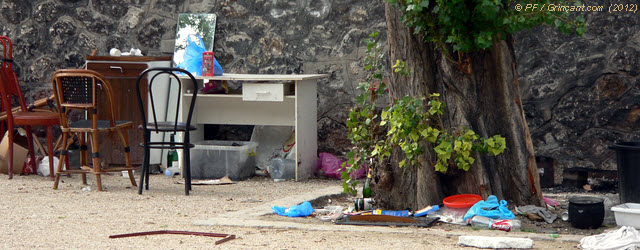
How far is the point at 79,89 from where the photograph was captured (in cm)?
634

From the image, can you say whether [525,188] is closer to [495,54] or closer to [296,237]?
[495,54]

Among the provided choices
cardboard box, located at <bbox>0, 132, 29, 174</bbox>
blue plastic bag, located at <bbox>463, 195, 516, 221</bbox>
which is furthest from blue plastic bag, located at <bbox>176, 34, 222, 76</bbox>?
blue plastic bag, located at <bbox>463, 195, 516, 221</bbox>

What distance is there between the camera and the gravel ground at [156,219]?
14.1 feet

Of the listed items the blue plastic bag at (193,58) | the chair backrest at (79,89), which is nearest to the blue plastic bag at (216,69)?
the blue plastic bag at (193,58)

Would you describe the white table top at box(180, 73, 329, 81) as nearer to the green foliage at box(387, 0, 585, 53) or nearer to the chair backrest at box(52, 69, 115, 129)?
the chair backrest at box(52, 69, 115, 129)

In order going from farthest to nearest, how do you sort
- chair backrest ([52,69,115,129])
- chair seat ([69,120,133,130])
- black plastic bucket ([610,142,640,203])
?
chair seat ([69,120,133,130]) → chair backrest ([52,69,115,129]) → black plastic bucket ([610,142,640,203])

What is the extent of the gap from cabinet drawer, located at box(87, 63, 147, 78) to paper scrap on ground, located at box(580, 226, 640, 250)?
14.7 ft

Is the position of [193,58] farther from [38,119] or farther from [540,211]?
[540,211]

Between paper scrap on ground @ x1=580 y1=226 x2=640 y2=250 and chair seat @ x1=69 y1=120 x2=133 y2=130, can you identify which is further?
chair seat @ x1=69 y1=120 x2=133 y2=130

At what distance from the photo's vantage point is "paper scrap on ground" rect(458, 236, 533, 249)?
4.10 meters

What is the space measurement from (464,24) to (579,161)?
2538 mm

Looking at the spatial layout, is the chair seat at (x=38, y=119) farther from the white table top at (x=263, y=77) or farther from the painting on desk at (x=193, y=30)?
the painting on desk at (x=193, y=30)

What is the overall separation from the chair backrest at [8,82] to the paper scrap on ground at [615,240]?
5034 millimetres

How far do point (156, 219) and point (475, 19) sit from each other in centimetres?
223
